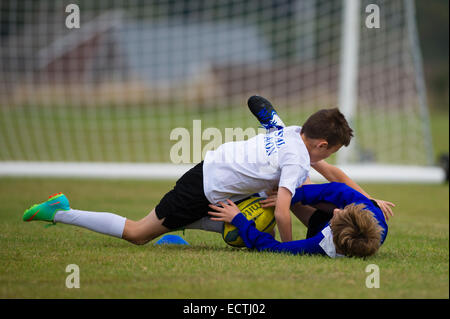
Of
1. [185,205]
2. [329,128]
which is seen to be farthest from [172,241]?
[329,128]

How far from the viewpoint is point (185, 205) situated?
4777 millimetres

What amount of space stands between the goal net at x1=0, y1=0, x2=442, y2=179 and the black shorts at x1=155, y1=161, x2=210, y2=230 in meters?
6.25

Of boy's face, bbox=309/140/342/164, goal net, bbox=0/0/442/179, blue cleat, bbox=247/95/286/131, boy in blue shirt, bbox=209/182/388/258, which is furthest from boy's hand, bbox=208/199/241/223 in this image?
goal net, bbox=0/0/442/179

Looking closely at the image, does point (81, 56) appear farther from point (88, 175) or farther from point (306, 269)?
point (306, 269)

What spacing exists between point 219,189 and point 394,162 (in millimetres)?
9229

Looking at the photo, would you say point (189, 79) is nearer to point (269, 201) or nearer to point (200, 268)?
point (269, 201)

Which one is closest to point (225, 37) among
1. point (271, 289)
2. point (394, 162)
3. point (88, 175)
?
point (394, 162)

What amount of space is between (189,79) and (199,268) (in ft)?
72.9

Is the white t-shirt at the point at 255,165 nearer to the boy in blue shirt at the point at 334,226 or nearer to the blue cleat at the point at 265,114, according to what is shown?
the boy in blue shirt at the point at 334,226

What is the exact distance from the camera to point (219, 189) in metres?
4.70

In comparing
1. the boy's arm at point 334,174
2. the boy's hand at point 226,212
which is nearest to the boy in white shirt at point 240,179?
the boy's hand at point 226,212

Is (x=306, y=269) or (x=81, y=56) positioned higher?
(x=81, y=56)

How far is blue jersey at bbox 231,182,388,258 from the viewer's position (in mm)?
4426

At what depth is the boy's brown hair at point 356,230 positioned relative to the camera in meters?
4.20
